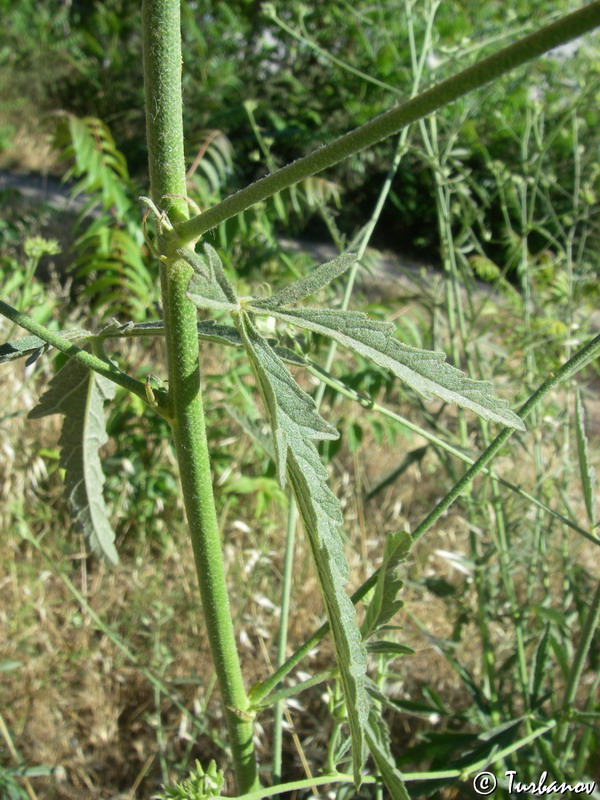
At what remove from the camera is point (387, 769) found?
1.32 ft

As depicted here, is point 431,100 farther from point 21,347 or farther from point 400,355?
point 21,347

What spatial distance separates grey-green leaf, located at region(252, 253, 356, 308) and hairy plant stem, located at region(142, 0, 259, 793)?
5 cm

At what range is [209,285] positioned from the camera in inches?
12.3

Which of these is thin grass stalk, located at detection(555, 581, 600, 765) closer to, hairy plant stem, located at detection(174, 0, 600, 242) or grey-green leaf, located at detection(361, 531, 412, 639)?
grey-green leaf, located at detection(361, 531, 412, 639)

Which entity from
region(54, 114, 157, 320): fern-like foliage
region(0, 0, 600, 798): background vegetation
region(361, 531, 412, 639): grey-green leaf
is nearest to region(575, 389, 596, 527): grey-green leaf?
region(0, 0, 600, 798): background vegetation

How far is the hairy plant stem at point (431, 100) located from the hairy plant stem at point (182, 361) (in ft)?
0.22

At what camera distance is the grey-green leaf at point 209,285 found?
0.30 metres

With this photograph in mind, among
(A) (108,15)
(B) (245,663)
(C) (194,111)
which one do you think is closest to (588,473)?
(B) (245,663)

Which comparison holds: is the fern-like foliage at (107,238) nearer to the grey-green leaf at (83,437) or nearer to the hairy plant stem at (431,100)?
the grey-green leaf at (83,437)

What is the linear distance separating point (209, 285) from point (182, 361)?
7 cm

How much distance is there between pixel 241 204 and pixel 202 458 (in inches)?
6.6

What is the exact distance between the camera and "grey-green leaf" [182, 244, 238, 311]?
0.99ft

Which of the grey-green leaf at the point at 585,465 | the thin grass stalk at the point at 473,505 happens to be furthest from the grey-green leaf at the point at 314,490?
the thin grass stalk at the point at 473,505

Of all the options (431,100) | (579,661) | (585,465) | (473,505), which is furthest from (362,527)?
(431,100)
